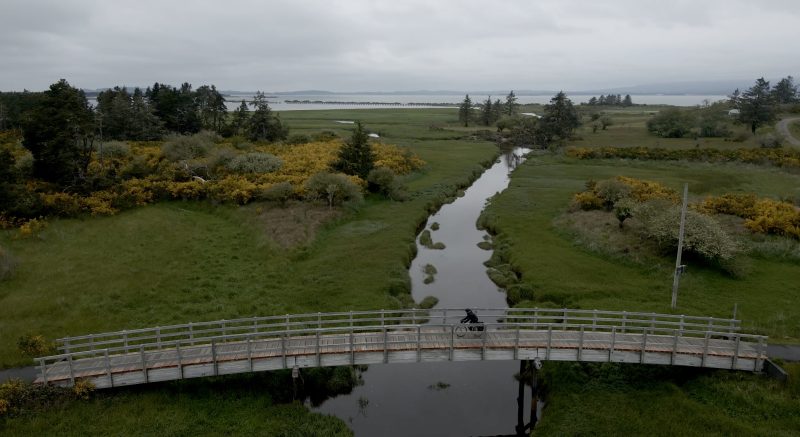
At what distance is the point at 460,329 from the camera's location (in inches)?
993

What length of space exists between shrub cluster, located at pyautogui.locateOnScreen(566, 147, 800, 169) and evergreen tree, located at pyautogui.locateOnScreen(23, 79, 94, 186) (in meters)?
72.7

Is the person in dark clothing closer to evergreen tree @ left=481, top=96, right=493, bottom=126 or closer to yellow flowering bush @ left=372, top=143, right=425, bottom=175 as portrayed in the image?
yellow flowering bush @ left=372, top=143, right=425, bottom=175

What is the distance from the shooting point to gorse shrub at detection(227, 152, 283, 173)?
59.1 meters

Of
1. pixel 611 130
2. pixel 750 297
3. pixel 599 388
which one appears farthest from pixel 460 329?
pixel 611 130

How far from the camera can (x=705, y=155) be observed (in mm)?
79562

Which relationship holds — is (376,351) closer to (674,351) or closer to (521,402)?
(521,402)

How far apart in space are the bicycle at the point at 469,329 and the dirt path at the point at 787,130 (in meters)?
91.0

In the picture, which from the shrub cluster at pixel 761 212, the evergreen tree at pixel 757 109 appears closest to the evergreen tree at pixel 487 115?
the evergreen tree at pixel 757 109

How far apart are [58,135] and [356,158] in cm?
3040

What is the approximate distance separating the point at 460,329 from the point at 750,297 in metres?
19.2

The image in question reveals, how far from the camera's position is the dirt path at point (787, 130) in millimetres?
89394

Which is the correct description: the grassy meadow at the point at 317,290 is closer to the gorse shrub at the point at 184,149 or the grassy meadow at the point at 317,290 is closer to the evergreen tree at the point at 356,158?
the evergreen tree at the point at 356,158

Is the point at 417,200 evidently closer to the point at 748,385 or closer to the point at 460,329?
the point at 460,329

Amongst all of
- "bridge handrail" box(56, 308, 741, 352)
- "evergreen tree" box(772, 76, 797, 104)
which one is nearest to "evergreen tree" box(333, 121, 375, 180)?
"bridge handrail" box(56, 308, 741, 352)
